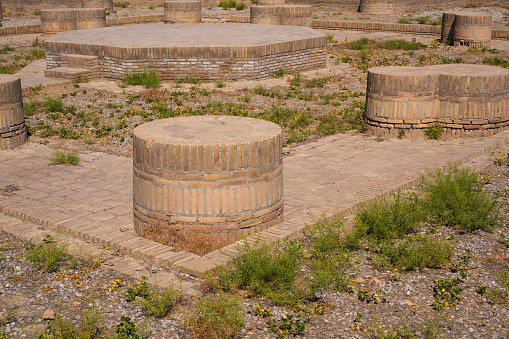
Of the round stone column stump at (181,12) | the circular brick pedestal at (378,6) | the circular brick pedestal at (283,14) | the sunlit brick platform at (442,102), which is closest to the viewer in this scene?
the sunlit brick platform at (442,102)

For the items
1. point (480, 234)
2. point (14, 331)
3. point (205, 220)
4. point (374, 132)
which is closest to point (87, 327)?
point (14, 331)

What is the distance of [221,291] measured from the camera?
4281mm

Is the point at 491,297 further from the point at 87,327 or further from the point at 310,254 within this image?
the point at 87,327

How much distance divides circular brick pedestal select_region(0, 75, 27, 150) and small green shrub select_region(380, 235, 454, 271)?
5.80m

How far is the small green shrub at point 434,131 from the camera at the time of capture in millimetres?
8984

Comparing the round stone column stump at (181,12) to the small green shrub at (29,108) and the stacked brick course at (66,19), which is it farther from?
the small green shrub at (29,108)

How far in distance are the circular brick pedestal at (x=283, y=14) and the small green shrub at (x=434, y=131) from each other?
444 inches

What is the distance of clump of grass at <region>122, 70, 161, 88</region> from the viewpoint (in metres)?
11.8

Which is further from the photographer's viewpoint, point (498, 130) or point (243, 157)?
point (498, 130)

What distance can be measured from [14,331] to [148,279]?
3.56ft

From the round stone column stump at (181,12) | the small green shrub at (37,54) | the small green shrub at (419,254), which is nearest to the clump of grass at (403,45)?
the round stone column stump at (181,12)

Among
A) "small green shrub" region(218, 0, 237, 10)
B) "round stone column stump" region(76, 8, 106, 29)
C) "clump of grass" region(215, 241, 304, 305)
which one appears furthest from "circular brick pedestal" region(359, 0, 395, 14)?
"clump of grass" region(215, 241, 304, 305)

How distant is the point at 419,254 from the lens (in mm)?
4906

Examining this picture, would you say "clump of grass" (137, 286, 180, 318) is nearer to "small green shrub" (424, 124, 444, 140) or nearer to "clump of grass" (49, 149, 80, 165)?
"clump of grass" (49, 149, 80, 165)
